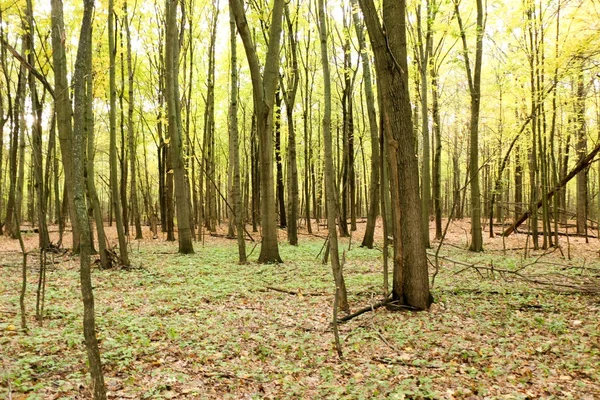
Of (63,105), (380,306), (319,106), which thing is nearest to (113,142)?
(63,105)

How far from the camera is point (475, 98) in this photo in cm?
1141

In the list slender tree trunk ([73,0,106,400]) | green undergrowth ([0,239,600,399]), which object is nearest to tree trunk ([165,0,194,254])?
green undergrowth ([0,239,600,399])

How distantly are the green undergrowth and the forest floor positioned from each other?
18 millimetres

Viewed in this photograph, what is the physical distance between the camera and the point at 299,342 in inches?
178

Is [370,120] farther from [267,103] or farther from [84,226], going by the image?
[84,226]

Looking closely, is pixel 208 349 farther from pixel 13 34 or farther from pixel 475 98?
pixel 13 34

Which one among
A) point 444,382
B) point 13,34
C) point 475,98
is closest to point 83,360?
point 444,382

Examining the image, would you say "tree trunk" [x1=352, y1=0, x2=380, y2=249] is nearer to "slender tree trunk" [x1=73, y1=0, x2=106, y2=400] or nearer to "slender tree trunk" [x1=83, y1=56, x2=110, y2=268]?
"slender tree trunk" [x1=83, y1=56, x2=110, y2=268]

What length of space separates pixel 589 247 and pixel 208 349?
1453cm

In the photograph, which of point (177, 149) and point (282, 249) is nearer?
point (177, 149)

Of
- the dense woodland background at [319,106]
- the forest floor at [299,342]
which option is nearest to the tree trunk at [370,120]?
the dense woodland background at [319,106]

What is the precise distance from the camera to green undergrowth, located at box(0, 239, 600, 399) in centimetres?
343

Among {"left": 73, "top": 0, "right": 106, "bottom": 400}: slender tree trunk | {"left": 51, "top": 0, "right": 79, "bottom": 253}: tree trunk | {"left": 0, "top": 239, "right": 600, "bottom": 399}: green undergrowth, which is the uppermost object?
{"left": 51, "top": 0, "right": 79, "bottom": 253}: tree trunk

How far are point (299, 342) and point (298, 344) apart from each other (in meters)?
0.06
